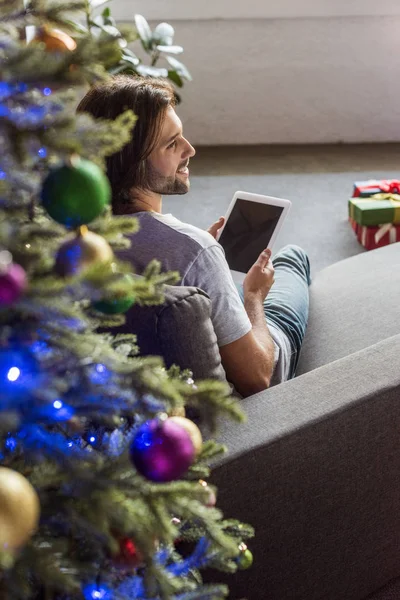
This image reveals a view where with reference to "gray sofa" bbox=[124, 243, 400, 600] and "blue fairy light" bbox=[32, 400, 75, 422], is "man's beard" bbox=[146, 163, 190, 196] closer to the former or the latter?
"gray sofa" bbox=[124, 243, 400, 600]

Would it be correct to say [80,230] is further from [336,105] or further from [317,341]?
[336,105]

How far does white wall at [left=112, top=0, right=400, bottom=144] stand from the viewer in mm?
4188

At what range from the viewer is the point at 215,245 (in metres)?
1.29

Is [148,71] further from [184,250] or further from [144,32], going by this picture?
[184,250]

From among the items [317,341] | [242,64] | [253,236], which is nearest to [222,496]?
[317,341]

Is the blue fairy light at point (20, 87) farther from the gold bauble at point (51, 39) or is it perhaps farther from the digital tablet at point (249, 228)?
the digital tablet at point (249, 228)

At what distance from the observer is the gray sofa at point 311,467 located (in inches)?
40.6

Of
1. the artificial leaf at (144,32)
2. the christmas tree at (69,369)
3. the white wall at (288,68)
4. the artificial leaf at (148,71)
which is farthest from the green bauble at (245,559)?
the white wall at (288,68)

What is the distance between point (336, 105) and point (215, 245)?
3390mm

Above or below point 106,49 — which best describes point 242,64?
below

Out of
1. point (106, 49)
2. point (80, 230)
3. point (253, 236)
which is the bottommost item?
point (253, 236)

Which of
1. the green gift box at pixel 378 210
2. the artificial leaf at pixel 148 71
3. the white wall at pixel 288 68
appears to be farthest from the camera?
the white wall at pixel 288 68

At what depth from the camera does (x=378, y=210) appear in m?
2.86

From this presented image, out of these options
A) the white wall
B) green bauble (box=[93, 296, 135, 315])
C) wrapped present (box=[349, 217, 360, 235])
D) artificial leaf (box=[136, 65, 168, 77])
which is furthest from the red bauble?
the white wall
